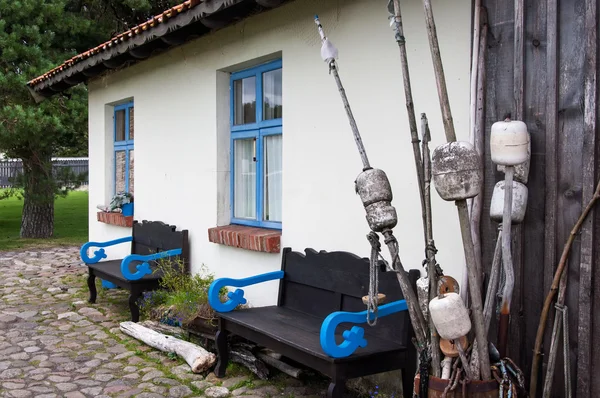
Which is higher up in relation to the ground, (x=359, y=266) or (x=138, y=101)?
(x=138, y=101)

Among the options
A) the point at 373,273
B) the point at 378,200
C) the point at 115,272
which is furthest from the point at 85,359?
the point at 378,200

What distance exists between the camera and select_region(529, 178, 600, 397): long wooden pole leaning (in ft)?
9.55

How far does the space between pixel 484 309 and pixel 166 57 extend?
5000mm

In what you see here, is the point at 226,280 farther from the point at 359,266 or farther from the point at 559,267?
the point at 559,267

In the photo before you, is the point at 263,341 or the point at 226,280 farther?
the point at 226,280

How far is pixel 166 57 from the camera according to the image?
7.06 m

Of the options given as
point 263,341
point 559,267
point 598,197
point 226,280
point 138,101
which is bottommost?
point 263,341

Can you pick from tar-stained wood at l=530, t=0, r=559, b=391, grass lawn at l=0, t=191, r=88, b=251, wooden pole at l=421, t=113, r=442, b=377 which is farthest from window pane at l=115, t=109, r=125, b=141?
tar-stained wood at l=530, t=0, r=559, b=391

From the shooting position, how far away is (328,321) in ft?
11.6

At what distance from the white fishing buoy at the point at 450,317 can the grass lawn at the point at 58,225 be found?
36.0 feet

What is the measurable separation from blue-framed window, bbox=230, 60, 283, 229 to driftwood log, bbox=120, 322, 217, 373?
1.22 meters

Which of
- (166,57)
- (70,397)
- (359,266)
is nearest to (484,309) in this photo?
(359,266)

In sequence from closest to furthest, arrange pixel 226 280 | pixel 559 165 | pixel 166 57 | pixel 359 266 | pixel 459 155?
pixel 459 155 → pixel 559 165 → pixel 359 266 → pixel 226 280 → pixel 166 57

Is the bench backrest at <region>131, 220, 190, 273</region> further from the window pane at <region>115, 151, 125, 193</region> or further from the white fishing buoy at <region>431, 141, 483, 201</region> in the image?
the white fishing buoy at <region>431, 141, 483, 201</region>
